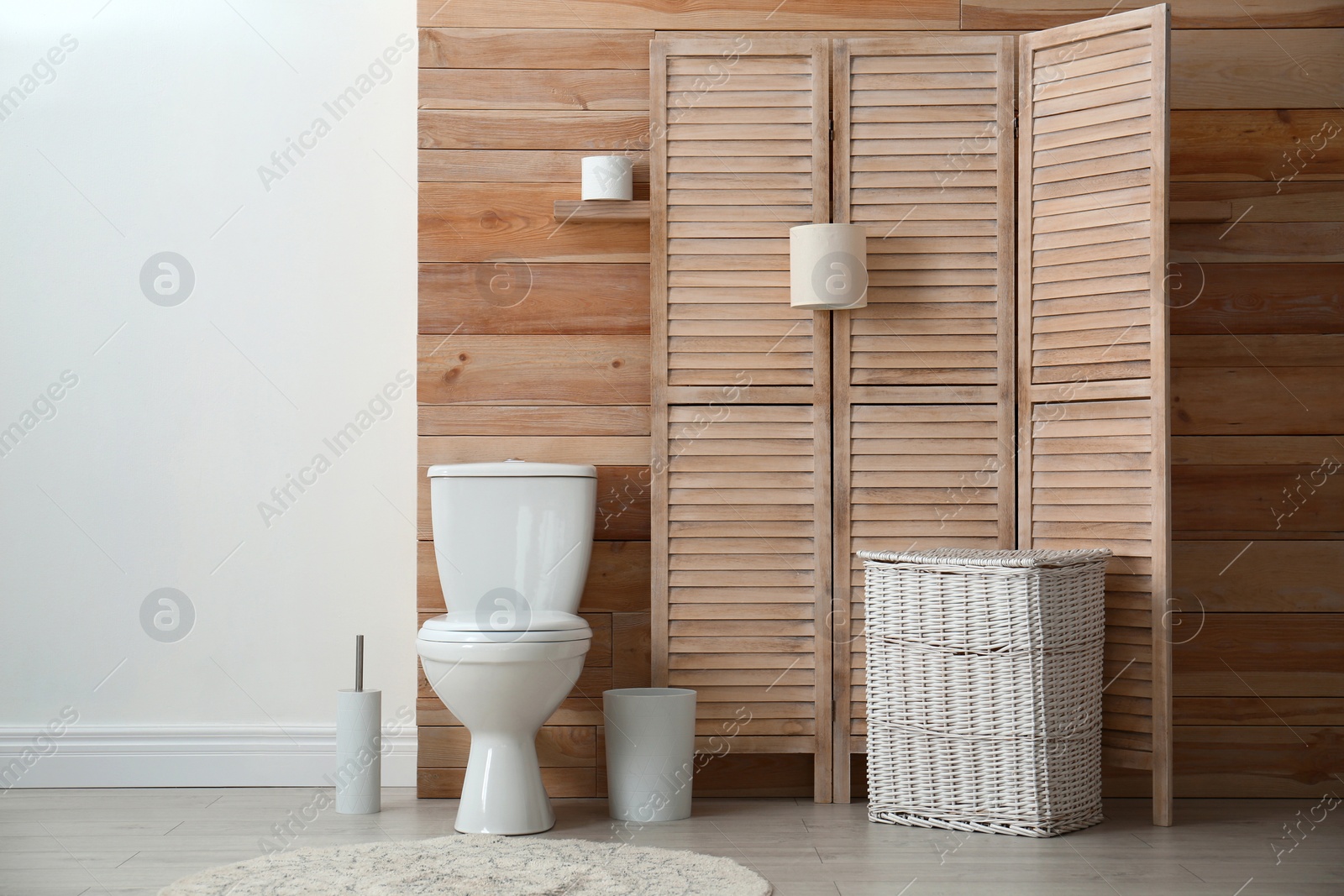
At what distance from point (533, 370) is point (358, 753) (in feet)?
3.11

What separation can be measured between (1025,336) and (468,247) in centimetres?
130

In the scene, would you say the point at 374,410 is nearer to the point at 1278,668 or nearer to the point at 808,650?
the point at 808,650

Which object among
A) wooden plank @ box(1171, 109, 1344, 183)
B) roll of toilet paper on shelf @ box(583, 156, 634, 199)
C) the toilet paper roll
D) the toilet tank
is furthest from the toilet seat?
wooden plank @ box(1171, 109, 1344, 183)

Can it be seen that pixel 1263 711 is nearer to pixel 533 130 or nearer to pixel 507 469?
pixel 507 469

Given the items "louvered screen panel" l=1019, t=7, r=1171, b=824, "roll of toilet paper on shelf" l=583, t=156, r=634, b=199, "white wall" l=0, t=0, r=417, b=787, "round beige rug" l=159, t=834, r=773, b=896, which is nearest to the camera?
"round beige rug" l=159, t=834, r=773, b=896

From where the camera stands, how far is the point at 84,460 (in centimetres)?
273

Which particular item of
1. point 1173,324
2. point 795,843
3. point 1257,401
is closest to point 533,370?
point 795,843

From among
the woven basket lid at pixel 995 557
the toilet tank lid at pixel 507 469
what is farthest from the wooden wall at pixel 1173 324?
the woven basket lid at pixel 995 557

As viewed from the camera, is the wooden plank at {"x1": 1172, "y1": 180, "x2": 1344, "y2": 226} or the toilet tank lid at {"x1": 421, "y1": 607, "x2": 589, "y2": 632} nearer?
the toilet tank lid at {"x1": 421, "y1": 607, "x2": 589, "y2": 632}

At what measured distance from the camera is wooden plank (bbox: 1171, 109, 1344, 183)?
8.64ft

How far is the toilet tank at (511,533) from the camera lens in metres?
2.47

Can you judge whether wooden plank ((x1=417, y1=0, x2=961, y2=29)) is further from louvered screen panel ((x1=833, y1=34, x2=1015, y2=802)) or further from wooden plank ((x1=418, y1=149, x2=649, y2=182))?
wooden plank ((x1=418, y1=149, x2=649, y2=182))

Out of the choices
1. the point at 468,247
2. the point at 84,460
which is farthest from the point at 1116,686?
the point at 84,460

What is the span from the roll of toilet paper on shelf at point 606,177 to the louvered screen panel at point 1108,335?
2.96 ft
